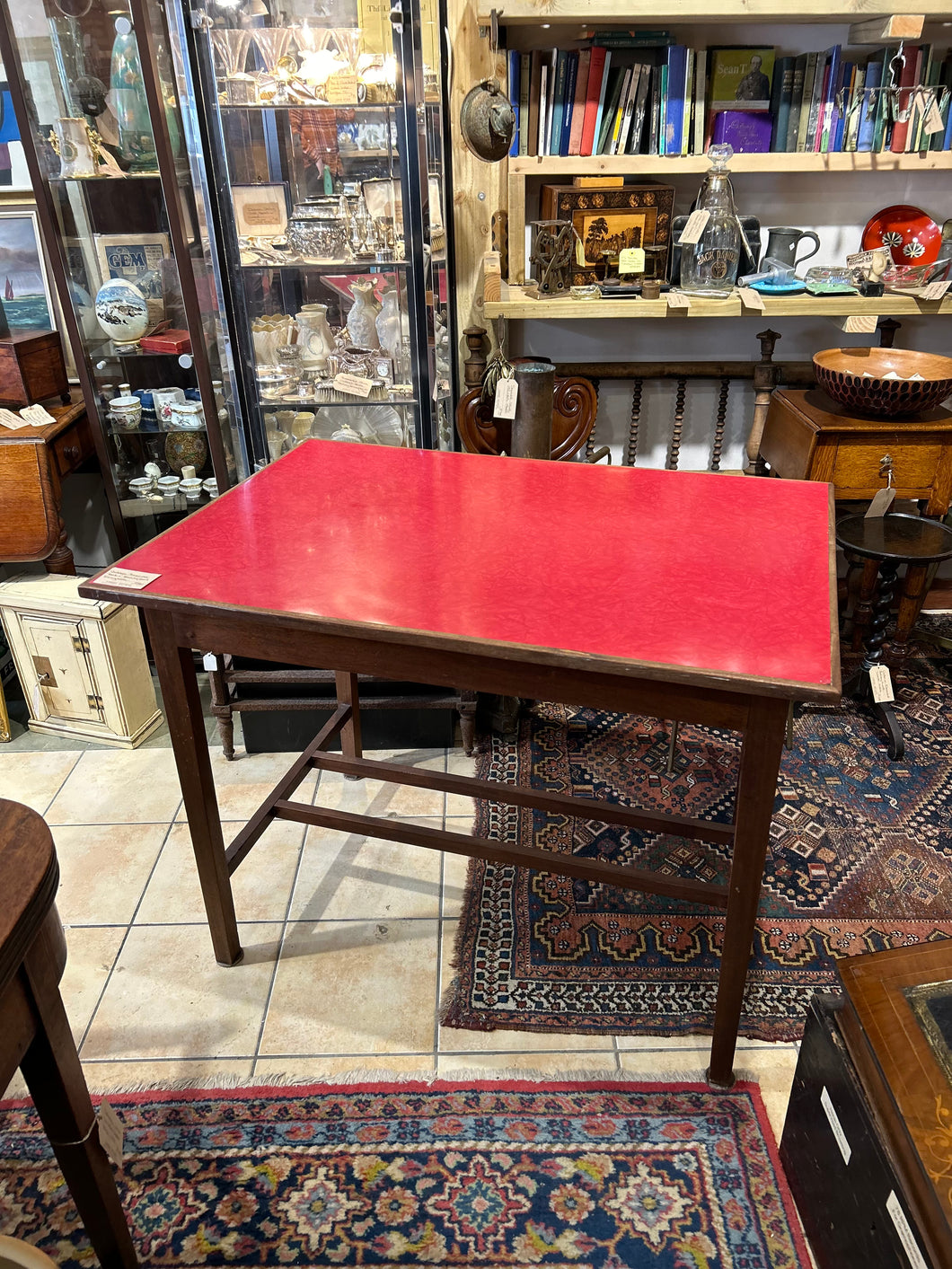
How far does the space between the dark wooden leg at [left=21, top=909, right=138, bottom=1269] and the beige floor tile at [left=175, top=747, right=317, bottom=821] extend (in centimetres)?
126

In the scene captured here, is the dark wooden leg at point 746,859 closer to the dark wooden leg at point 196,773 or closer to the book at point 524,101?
the dark wooden leg at point 196,773

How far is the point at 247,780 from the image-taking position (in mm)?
2771

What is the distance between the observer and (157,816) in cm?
262

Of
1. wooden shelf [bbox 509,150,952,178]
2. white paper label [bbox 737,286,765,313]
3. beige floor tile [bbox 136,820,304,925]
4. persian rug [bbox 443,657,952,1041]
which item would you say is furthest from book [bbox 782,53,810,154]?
beige floor tile [bbox 136,820,304,925]

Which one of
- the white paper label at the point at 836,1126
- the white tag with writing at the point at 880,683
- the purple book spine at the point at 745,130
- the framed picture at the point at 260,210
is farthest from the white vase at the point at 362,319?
the white paper label at the point at 836,1126

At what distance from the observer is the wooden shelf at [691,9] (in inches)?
102

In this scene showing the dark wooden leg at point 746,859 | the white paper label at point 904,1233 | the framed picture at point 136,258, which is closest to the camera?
the white paper label at point 904,1233

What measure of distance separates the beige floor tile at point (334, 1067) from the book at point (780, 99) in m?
2.86

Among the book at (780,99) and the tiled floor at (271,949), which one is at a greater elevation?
the book at (780,99)

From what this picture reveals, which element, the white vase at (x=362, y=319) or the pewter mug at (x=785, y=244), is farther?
the pewter mug at (x=785, y=244)

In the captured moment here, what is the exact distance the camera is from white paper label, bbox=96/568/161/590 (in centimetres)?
167

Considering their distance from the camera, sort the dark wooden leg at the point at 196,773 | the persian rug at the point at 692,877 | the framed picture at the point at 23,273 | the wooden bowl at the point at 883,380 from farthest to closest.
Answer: the framed picture at the point at 23,273 → the wooden bowl at the point at 883,380 → the persian rug at the point at 692,877 → the dark wooden leg at the point at 196,773

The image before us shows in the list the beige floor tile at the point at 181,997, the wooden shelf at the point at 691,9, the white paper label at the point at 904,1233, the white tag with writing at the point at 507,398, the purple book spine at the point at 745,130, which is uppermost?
the wooden shelf at the point at 691,9

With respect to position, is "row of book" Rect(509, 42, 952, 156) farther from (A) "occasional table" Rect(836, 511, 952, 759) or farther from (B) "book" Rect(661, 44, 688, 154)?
(A) "occasional table" Rect(836, 511, 952, 759)
